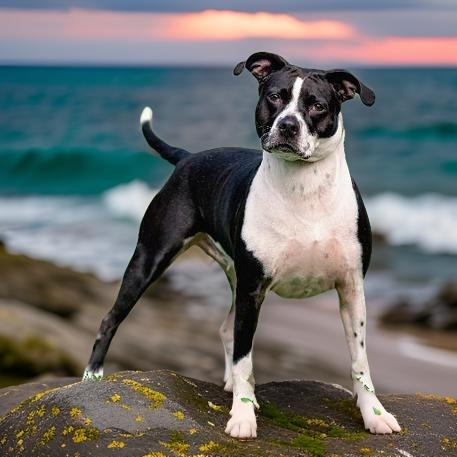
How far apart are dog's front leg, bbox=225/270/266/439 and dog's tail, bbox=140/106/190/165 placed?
172cm

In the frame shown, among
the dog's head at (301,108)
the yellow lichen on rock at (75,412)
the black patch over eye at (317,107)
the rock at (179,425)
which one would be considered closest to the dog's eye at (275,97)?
the dog's head at (301,108)

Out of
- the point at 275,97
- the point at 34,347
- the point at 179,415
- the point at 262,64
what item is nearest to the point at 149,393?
the point at 179,415

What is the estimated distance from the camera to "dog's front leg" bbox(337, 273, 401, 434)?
599cm

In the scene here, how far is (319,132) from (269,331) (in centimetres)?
867

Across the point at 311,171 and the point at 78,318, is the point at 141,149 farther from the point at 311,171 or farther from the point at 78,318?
the point at 311,171

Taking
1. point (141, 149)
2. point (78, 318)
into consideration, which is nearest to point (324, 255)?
point (78, 318)

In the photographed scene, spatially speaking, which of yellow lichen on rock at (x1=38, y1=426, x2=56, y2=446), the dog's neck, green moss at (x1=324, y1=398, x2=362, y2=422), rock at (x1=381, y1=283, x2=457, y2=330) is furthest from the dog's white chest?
rock at (x1=381, y1=283, x2=457, y2=330)

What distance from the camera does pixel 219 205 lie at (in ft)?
21.3

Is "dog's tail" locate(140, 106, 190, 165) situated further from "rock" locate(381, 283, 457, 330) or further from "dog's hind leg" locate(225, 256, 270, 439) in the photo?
"rock" locate(381, 283, 457, 330)

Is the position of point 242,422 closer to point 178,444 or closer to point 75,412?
point 178,444

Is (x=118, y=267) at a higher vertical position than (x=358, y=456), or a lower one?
lower

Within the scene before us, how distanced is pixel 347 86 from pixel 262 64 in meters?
0.52

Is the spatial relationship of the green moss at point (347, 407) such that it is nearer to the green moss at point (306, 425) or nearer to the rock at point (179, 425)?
the rock at point (179, 425)

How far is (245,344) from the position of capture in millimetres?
5980
